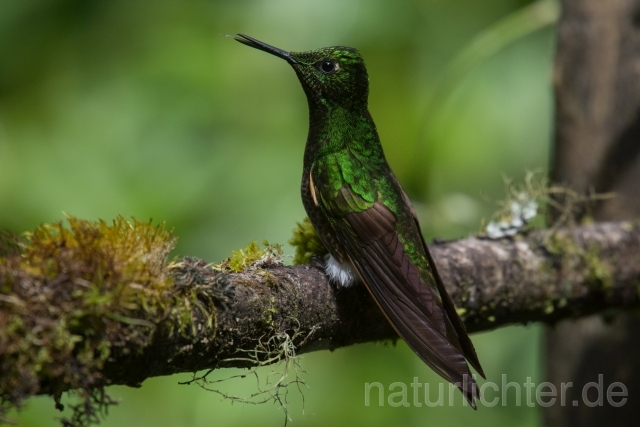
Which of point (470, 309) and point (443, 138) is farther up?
point (443, 138)

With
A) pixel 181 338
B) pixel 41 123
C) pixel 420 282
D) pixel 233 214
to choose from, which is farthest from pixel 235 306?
pixel 41 123

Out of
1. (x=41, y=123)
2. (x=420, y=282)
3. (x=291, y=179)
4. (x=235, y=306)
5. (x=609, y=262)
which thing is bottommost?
(x=235, y=306)

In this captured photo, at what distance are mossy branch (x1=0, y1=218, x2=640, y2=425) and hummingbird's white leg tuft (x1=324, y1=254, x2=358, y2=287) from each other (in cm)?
4

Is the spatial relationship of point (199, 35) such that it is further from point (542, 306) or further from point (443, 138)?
point (542, 306)

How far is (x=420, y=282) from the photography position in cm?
281

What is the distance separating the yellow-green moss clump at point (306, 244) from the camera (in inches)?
126

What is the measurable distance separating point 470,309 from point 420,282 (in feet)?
1.90

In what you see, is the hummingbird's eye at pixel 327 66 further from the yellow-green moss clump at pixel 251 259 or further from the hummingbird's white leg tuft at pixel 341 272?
the yellow-green moss clump at pixel 251 259

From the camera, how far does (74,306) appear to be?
162 centimetres

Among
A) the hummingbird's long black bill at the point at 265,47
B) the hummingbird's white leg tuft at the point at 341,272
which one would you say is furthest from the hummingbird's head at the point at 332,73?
the hummingbird's white leg tuft at the point at 341,272

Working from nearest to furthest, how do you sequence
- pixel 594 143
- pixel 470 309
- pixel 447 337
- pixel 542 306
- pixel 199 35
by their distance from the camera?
pixel 447 337, pixel 470 309, pixel 542 306, pixel 594 143, pixel 199 35

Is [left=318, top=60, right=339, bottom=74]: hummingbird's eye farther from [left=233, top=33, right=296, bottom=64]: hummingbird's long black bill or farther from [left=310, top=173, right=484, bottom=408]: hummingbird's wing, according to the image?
[left=310, top=173, right=484, bottom=408]: hummingbird's wing

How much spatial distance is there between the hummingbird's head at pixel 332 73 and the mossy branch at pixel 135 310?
955 millimetres

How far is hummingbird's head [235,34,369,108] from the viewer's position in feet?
10.6
